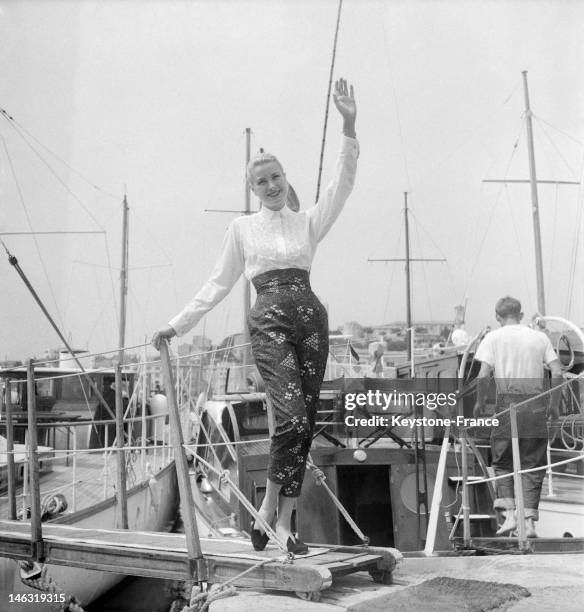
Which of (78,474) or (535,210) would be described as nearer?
(78,474)

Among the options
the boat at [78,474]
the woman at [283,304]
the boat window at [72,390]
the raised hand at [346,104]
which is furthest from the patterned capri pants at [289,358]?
the boat window at [72,390]

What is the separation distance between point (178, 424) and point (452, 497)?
341 centimetres

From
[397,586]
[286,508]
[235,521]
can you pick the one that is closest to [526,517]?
[397,586]

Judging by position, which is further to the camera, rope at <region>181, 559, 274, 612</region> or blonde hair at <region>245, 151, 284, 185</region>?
blonde hair at <region>245, 151, 284, 185</region>

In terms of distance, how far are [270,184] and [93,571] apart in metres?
4.53

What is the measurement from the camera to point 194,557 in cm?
271

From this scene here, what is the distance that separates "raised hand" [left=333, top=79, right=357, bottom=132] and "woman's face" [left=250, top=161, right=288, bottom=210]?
314 mm

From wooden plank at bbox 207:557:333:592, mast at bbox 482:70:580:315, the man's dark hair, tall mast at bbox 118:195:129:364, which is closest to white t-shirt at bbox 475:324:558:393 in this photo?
→ the man's dark hair

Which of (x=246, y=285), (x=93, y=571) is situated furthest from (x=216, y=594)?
(x=246, y=285)

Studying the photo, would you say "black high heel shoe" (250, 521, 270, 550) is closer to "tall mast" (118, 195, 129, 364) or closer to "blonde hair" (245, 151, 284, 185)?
"blonde hair" (245, 151, 284, 185)

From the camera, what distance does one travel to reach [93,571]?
6062 mm

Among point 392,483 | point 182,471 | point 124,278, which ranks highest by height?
point 124,278

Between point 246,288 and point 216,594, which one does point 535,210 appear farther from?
point 216,594

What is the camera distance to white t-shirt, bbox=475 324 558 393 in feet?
13.5
